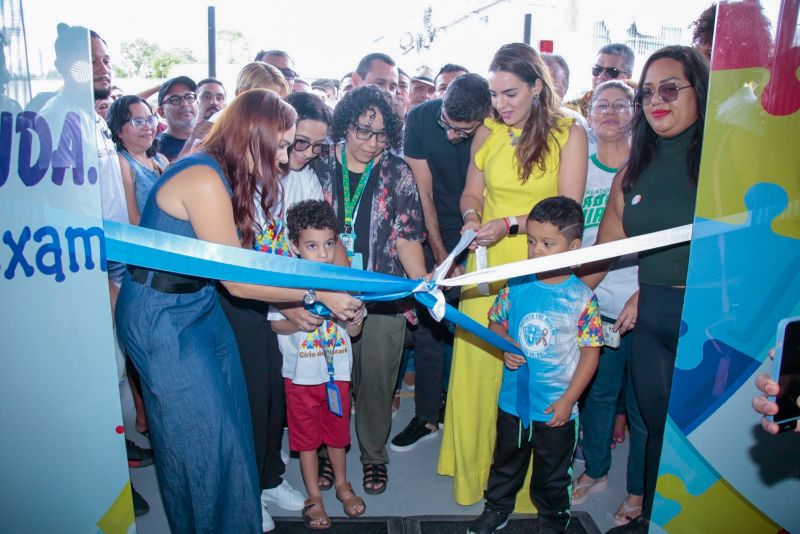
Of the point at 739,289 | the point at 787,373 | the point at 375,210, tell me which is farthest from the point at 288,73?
the point at 787,373

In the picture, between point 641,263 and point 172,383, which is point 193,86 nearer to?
point 172,383

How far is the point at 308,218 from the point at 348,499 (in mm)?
1450

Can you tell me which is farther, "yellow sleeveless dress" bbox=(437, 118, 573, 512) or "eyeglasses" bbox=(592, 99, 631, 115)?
"eyeglasses" bbox=(592, 99, 631, 115)

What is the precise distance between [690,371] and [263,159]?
154cm

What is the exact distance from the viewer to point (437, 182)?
146 inches

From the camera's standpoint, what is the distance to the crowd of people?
2.10 meters

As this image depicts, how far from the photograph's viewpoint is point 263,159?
7.02 ft

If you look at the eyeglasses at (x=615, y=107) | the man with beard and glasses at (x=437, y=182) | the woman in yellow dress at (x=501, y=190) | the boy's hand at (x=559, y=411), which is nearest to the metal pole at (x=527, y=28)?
the man with beard and glasses at (x=437, y=182)

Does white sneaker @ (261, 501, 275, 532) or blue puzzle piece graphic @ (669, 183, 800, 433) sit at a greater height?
blue puzzle piece graphic @ (669, 183, 800, 433)

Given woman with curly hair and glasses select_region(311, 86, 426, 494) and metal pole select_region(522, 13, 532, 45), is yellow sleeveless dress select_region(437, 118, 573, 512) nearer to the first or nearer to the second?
woman with curly hair and glasses select_region(311, 86, 426, 494)

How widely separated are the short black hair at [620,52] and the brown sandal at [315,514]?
11.4 feet

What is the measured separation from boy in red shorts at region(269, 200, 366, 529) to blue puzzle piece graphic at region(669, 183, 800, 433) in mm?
1297

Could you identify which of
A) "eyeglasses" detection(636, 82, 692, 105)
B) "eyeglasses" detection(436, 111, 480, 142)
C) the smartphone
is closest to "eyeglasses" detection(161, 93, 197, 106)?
"eyeglasses" detection(436, 111, 480, 142)

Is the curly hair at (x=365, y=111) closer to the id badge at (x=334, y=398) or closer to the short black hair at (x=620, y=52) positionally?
the id badge at (x=334, y=398)
